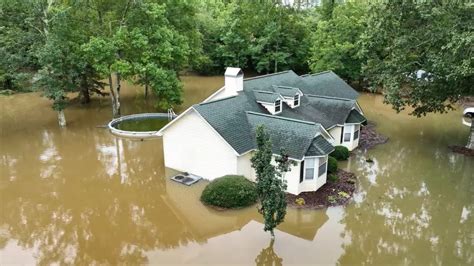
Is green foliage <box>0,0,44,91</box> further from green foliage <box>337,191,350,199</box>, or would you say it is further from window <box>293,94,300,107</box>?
green foliage <box>337,191,350,199</box>

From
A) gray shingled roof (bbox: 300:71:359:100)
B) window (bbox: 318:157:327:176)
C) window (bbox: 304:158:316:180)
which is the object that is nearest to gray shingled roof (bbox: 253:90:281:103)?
window (bbox: 318:157:327:176)

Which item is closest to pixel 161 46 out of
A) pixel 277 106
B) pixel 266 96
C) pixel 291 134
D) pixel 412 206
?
pixel 266 96

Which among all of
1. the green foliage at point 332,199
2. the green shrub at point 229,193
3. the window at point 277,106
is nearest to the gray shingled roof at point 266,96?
the window at point 277,106

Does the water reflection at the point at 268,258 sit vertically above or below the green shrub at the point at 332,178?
below

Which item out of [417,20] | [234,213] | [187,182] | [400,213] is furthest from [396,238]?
[417,20]

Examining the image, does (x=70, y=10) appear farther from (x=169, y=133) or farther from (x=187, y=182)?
(x=187, y=182)

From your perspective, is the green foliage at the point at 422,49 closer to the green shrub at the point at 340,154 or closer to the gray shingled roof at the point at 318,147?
the green shrub at the point at 340,154
